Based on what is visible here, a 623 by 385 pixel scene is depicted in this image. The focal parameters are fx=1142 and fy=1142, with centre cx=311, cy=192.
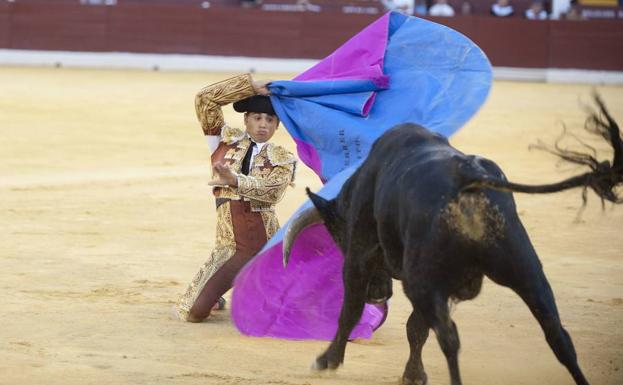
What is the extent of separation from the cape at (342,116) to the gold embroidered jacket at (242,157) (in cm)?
15

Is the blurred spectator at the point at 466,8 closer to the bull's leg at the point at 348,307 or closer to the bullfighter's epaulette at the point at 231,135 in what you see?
the bullfighter's epaulette at the point at 231,135

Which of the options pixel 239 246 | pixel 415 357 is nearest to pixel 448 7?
pixel 239 246

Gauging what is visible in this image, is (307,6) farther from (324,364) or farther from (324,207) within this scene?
(324,364)

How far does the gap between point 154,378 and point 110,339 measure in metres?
0.64

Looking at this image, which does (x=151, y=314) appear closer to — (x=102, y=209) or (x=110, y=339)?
(x=110, y=339)

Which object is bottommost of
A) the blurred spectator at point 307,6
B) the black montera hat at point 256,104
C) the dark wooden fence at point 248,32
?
the dark wooden fence at point 248,32

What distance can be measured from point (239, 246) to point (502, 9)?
14.7 meters

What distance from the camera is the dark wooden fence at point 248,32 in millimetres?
18312

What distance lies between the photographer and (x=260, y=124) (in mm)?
4844

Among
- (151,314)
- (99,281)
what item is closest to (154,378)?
(151,314)

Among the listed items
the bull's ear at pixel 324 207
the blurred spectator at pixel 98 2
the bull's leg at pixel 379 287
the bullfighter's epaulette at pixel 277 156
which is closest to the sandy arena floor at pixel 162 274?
the bull's leg at pixel 379 287

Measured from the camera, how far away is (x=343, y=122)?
15.1 ft

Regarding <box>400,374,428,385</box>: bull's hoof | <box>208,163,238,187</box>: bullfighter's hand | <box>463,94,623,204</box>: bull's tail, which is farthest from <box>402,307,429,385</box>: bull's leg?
<box>208,163,238,187</box>: bullfighter's hand

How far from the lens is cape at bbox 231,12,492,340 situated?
4.49 meters
